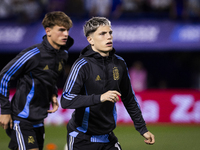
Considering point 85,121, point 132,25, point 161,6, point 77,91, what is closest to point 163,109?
point 132,25

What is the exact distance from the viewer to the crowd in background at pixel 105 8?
1292cm

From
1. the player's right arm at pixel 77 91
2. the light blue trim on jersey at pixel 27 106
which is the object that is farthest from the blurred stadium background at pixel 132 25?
the player's right arm at pixel 77 91

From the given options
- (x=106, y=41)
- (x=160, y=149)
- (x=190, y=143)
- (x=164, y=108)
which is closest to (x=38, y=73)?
(x=106, y=41)

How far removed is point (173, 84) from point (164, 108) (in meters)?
4.84

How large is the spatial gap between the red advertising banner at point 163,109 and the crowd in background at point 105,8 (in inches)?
141

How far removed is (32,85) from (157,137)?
5.04 metres

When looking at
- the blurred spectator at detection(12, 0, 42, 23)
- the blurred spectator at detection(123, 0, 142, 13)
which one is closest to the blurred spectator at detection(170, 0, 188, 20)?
the blurred spectator at detection(123, 0, 142, 13)

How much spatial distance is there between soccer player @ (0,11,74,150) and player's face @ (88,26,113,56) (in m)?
0.86

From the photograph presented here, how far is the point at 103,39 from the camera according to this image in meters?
3.83

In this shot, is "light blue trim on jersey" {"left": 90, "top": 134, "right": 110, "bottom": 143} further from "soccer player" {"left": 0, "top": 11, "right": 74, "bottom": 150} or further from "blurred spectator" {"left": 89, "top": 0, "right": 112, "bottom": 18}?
"blurred spectator" {"left": 89, "top": 0, "right": 112, "bottom": 18}

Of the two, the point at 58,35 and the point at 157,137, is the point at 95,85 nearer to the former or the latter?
the point at 58,35

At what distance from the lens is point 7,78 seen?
4285 millimetres

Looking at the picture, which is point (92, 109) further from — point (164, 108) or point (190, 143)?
point (164, 108)

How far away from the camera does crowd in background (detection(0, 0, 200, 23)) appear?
1292 centimetres
